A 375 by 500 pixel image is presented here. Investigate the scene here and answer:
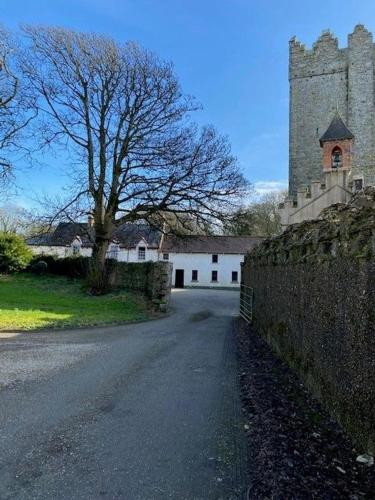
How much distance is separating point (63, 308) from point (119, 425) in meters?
13.6

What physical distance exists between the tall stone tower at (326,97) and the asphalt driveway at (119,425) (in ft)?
83.3

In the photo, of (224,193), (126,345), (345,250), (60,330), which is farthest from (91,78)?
(345,250)

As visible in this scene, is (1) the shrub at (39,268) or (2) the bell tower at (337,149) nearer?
(2) the bell tower at (337,149)

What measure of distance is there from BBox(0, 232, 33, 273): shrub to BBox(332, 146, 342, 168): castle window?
961 inches

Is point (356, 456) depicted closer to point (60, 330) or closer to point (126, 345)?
point (126, 345)

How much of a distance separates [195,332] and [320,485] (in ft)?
33.9

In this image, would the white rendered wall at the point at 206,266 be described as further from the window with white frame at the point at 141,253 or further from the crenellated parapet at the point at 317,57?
the crenellated parapet at the point at 317,57

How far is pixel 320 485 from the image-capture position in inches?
125

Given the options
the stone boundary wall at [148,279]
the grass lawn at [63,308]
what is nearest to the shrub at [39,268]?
the grass lawn at [63,308]

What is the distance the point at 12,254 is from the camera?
3256cm

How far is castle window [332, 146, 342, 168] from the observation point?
26.2 metres

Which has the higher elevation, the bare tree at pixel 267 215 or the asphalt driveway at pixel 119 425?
the bare tree at pixel 267 215

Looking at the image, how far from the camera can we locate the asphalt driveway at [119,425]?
131 inches

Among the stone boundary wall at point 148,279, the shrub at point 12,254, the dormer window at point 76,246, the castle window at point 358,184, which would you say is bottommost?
the stone boundary wall at point 148,279
